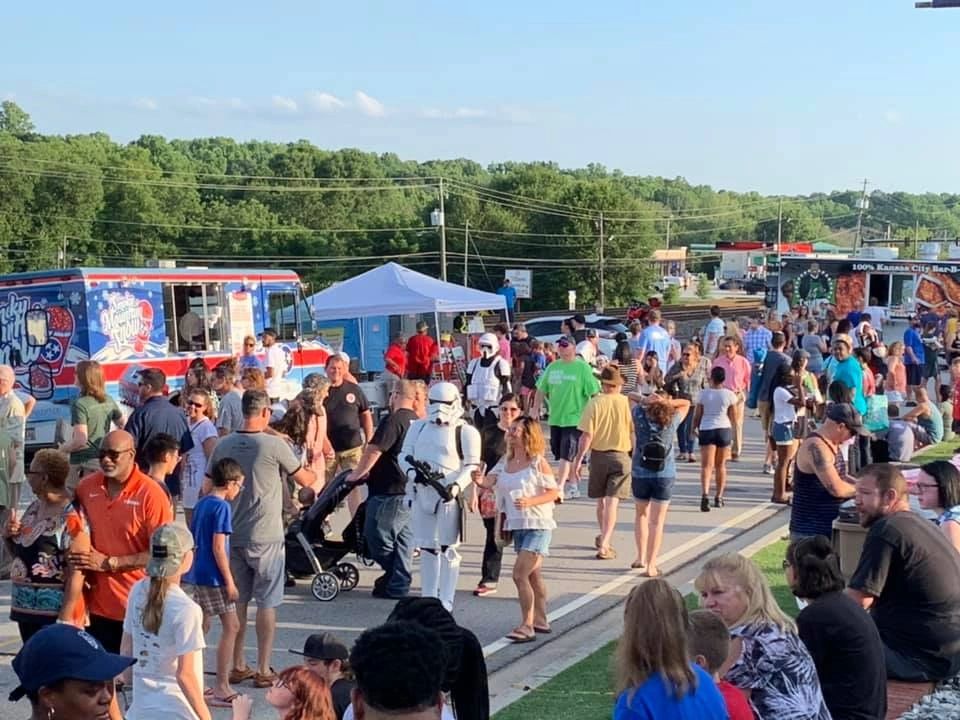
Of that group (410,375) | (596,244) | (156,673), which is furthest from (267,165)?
(156,673)

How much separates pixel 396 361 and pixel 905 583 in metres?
14.0

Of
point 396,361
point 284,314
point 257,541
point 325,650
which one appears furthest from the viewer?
point 284,314

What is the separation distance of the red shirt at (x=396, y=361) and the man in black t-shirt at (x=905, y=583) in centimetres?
1327

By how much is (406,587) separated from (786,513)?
222 inches

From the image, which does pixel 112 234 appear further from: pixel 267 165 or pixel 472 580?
pixel 472 580

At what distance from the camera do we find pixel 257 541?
25.0 ft

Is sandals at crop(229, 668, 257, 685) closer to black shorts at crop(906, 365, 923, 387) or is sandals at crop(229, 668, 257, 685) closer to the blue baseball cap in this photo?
the blue baseball cap

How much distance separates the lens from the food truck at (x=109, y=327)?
54.3ft

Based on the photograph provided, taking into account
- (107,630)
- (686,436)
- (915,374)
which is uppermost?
(107,630)

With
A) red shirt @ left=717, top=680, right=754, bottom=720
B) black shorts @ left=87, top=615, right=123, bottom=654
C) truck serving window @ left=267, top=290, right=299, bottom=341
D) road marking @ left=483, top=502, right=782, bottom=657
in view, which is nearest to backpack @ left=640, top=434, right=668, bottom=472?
road marking @ left=483, top=502, right=782, bottom=657

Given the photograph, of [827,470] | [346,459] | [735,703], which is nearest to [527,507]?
[827,470]

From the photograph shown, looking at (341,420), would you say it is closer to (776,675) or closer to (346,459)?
(346,459)

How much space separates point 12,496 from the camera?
10.2m

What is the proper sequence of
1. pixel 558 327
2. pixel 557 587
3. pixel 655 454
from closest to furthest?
pixel 557 587
pixel 655 454
pixel 558 327
